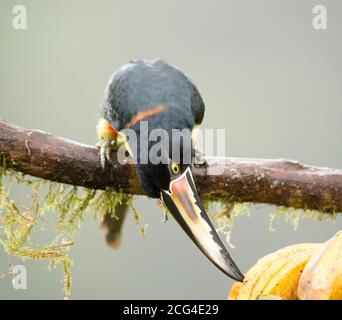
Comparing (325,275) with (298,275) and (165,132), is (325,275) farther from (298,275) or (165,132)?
(165,132)

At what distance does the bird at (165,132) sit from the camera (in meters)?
2.46

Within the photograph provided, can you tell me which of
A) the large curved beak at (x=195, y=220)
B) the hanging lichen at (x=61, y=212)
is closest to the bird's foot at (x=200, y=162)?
the hanging lichen at (x=61, y=212)

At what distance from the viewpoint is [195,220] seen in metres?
2.47

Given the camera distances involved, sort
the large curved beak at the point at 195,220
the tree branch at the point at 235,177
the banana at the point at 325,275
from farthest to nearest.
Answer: the tree branch at the point at 235,177 < the large curved beak at the point at 195,220 < the banana at the point at 325,275

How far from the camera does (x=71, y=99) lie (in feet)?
27.2

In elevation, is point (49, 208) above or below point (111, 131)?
below

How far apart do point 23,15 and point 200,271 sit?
437cm

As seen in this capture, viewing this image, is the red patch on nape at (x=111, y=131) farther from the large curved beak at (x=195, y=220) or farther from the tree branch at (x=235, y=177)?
the large curved beak at (x=195, y=220)

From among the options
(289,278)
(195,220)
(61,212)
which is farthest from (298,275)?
(61,212)

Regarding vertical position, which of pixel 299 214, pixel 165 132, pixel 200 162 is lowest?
pixel 299 214

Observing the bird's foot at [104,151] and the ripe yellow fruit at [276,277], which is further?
the bird's foot at [104,151]

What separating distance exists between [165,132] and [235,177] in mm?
392

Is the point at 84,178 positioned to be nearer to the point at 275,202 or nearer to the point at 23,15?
the point at 275,202

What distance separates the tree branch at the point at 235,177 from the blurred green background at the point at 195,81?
356 cm
